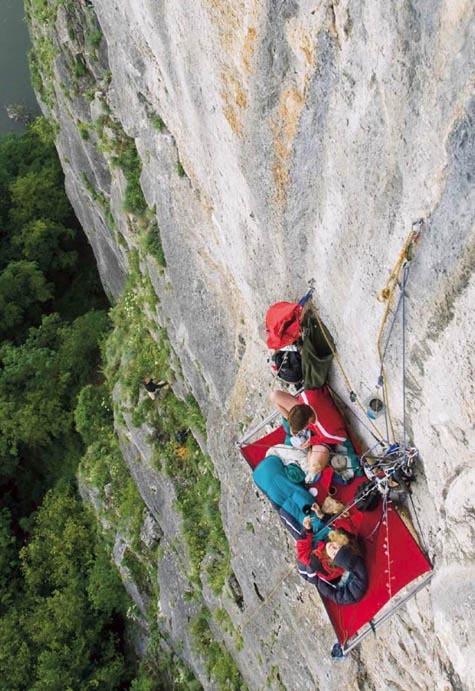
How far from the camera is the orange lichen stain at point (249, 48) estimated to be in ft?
13.2

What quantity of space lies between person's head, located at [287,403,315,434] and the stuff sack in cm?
42

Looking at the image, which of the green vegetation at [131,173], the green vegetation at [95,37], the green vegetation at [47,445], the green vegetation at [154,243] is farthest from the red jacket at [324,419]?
the green vegetation at [95,37]

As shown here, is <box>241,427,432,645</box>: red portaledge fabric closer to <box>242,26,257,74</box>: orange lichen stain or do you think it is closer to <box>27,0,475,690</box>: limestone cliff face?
<box>27,0,475,690</box>: limestone cliff face

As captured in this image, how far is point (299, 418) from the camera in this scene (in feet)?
15.9

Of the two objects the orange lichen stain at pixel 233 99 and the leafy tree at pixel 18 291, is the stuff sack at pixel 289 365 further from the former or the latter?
the leafy tree at pixel 18 291

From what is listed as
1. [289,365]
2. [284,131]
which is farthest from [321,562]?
[284,131]

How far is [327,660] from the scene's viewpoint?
5.62 m

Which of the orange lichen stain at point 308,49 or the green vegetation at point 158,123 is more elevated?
the orange lichen stain at point 308,49

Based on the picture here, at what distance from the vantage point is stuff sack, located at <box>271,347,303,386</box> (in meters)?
5.18

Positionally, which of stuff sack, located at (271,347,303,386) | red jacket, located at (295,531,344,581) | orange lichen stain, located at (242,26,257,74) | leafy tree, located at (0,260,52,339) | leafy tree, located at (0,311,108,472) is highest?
orange lichen stain, located at (242,26,257,74)

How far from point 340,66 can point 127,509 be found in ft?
30.4

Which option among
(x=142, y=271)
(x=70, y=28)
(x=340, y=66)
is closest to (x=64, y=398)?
(x=142, y=271)

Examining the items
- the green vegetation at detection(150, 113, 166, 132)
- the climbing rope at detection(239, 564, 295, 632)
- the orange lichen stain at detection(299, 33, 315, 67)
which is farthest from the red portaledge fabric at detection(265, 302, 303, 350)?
the green vegetation at detection(150, 113, 166, 132)

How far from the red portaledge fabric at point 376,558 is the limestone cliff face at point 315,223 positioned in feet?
0.57
